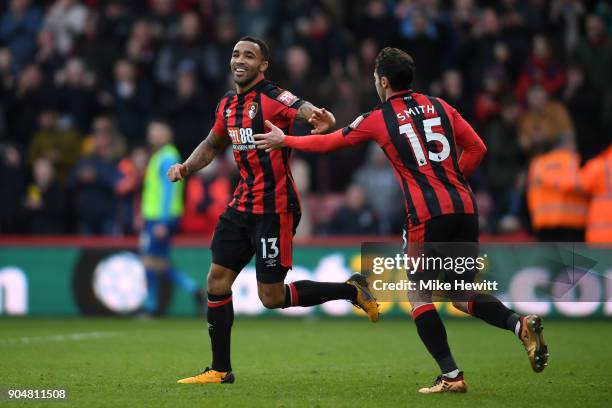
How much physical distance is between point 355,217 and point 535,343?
8784 millimetres

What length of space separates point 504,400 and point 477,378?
1.33 meters

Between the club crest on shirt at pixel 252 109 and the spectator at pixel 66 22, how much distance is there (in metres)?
11.2

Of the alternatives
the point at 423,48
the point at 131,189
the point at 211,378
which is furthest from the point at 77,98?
the point at 211,378

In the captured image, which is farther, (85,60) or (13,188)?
(85,60)

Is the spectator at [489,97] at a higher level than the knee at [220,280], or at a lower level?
higher

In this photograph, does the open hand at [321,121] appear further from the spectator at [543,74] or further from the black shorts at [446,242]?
the spectator at [543,74]

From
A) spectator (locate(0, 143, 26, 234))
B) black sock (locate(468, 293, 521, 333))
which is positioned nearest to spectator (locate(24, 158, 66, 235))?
spectator (locate(0, 143, 26, 234))

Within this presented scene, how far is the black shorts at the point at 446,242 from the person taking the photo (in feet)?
24.6

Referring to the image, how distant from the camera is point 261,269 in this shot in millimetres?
8266

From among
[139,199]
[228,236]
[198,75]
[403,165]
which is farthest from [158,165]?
[403,165]

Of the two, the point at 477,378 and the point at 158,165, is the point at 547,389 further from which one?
the point at 158,165

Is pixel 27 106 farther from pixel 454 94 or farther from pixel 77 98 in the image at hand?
pixel 454 94

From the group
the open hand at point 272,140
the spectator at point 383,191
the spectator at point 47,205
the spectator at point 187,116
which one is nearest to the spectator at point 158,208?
the spectator at point 187,116

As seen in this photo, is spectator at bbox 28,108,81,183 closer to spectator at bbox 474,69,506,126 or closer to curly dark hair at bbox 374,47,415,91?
spectator at bbox 474,69,506,126
